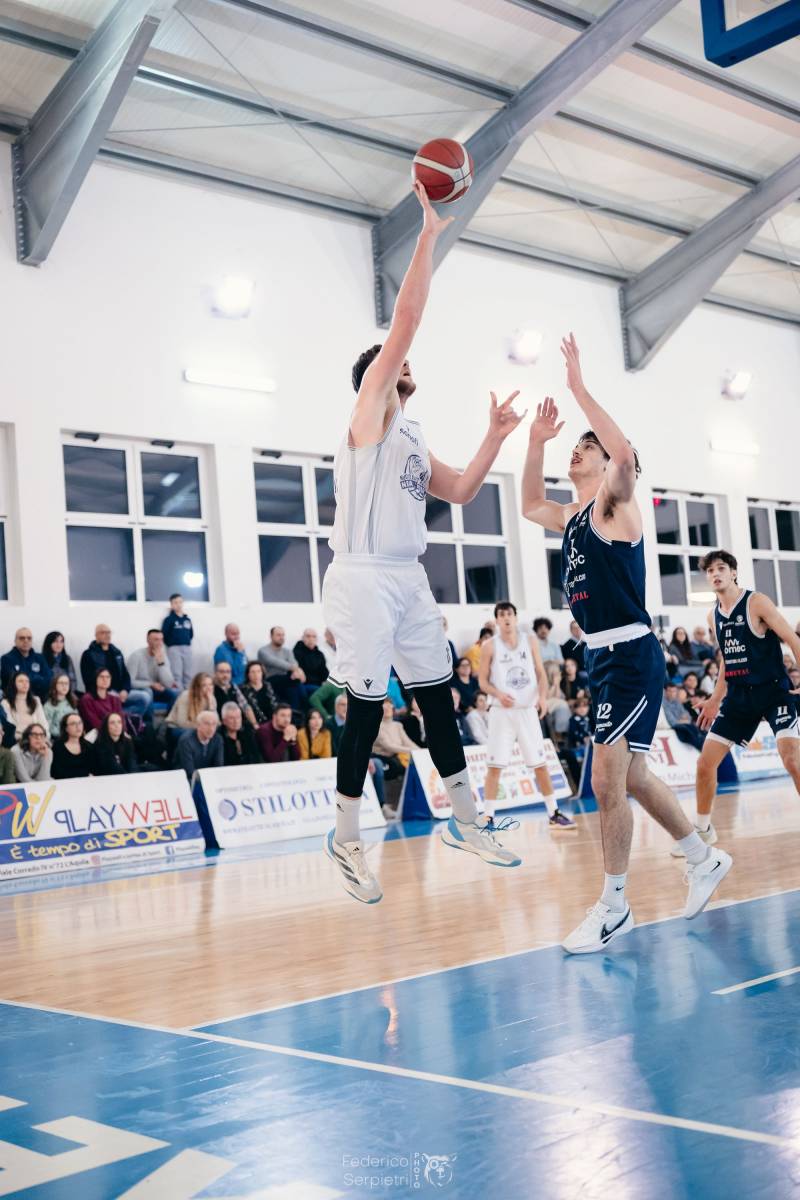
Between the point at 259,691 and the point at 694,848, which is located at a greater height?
the point at 259,691

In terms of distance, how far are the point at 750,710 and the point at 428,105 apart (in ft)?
34.0

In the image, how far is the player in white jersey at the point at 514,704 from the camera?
10.5 metres

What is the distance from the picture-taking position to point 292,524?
Result: 1614 centimetres

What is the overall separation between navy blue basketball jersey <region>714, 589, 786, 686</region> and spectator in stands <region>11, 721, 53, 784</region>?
6.32 m

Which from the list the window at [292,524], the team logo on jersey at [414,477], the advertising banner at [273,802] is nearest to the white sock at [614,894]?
the team logo on jersey at [414,477]

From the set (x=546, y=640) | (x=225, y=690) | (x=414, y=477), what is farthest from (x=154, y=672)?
(x=414, y=477)

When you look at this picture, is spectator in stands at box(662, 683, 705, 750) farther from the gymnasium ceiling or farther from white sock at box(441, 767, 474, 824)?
white sock at box(441, 767, 474, 824)

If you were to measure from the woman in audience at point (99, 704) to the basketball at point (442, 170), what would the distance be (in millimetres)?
8528

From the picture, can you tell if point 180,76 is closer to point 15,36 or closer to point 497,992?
point 15,36

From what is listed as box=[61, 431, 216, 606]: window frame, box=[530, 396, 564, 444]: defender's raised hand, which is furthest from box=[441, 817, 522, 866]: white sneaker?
box=[61, 431, 216, 606]: window frame

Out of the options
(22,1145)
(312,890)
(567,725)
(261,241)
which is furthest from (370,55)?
(22,1145)

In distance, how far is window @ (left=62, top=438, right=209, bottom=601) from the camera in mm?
14297

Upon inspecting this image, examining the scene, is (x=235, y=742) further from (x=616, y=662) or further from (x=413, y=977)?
(x=413, y=977)

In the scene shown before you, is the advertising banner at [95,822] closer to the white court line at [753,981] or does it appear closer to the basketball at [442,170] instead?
the basketball at [442,170]
